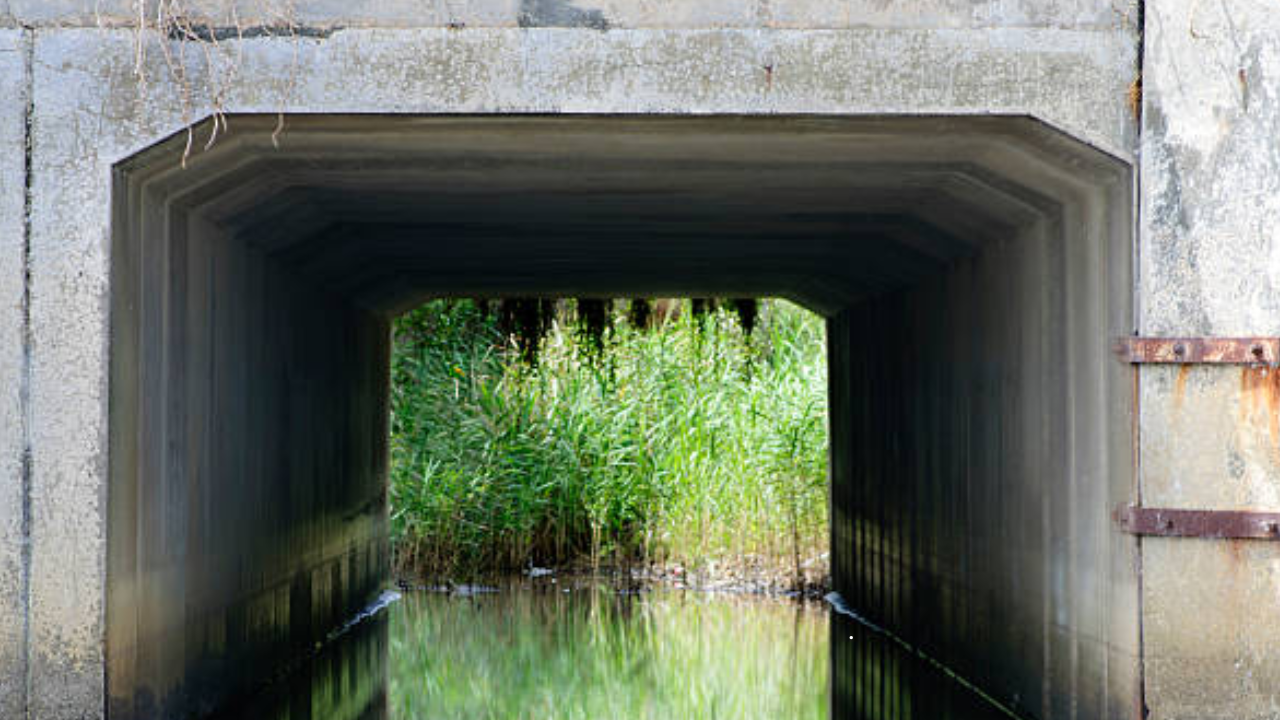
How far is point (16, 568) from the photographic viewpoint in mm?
4727

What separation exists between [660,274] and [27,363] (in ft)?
17.2

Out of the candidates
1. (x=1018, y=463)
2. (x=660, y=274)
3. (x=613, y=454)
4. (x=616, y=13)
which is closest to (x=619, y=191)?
(x=616, y=13)

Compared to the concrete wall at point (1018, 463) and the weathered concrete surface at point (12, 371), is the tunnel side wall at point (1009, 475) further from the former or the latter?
the weathered concrete surface at point (12, 371)

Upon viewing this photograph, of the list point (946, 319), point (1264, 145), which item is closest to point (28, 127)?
point (1264, 145)

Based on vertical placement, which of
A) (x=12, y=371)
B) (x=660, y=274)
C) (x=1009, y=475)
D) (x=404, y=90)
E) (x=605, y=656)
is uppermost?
(x=404, y=90)

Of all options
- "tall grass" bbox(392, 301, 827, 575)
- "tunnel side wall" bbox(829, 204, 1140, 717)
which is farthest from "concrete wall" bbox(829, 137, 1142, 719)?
"tall grass" bbox(392, 301, 827, 575)

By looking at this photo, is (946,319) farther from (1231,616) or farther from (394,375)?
(394,375)

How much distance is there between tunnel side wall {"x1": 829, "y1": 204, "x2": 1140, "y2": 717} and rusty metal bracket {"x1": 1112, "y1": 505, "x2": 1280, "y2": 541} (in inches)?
5.2

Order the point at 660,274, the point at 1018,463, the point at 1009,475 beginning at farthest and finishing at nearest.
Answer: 1. the point at 660,274
2. the point at 1009,475
3. the point at 1018,463

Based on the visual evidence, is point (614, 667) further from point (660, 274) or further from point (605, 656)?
point (660, 274)

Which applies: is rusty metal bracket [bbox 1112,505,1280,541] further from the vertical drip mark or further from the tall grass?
the tall grass

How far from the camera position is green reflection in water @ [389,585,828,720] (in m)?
7.20

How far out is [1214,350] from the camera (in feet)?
15.6

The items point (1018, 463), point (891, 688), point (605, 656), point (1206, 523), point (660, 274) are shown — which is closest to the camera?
point (1206, 523)
